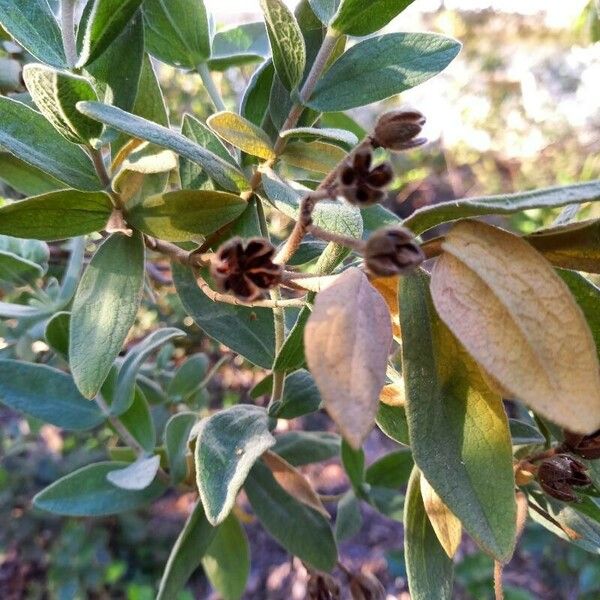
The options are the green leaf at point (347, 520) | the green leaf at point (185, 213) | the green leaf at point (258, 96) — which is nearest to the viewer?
the green leaf at point (185, 213)

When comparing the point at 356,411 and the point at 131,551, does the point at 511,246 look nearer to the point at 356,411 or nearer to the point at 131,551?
the point at 356,411

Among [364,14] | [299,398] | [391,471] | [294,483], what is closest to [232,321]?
[299,398]

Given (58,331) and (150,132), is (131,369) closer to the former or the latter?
(58,331)

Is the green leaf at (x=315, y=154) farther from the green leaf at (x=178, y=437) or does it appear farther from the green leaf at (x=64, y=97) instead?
the green leaf at (x=178, y=437)

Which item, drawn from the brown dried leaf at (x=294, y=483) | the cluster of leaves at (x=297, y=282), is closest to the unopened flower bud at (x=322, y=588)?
the cluster of leaves at (x=297, y=282)

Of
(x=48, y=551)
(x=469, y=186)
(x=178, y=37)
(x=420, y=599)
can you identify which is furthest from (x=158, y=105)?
(x=469, y=186)

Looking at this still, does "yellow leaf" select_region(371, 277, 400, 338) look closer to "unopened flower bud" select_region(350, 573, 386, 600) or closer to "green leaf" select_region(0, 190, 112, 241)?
"green leaf" select_region(0, 190, 112, 241)
